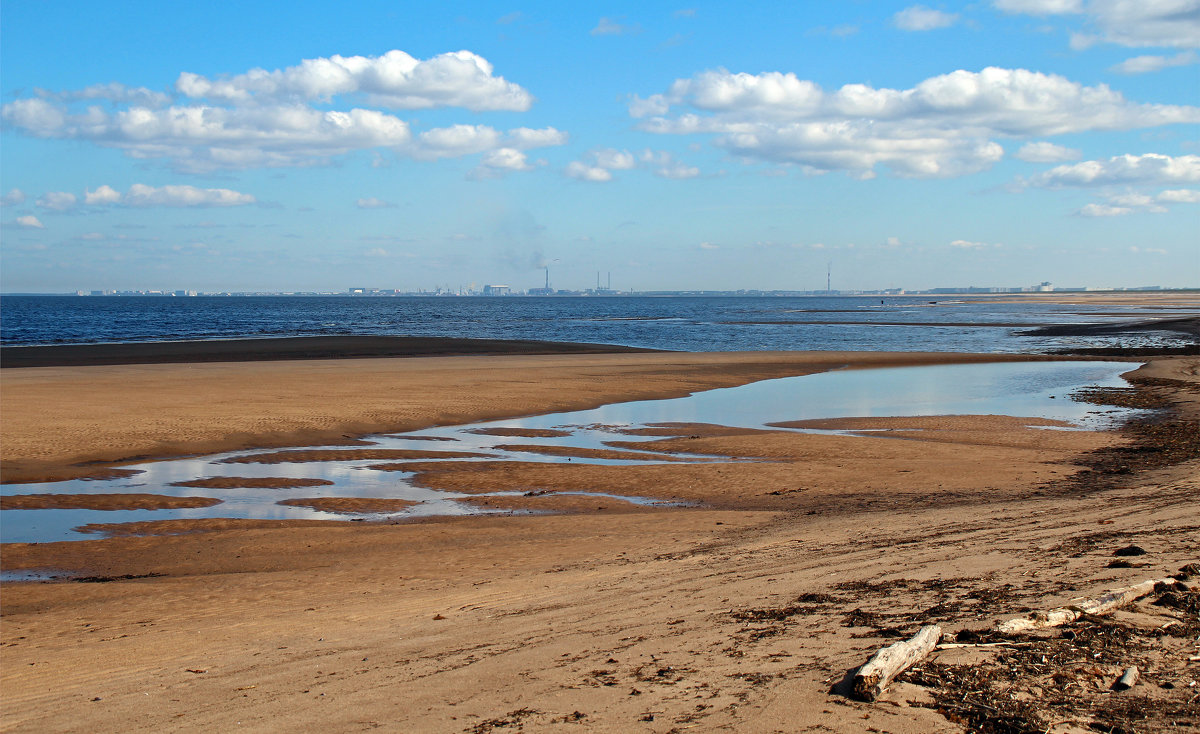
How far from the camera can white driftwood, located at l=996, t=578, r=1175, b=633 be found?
242 inches

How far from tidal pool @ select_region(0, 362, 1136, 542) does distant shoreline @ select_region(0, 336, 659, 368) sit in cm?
2223

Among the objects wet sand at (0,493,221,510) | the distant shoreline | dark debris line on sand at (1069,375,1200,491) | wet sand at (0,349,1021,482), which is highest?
A: the distant shoreline

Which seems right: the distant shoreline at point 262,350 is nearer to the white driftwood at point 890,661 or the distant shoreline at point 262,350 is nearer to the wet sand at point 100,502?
the wet sand at point 100,502

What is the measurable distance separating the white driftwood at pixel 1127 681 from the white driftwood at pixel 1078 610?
2.52ft

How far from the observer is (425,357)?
49.9 meters

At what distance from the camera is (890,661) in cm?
546

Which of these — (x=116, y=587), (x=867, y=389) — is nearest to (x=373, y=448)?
(x=116, y=587)

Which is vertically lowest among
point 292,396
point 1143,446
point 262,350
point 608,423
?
point 608,423

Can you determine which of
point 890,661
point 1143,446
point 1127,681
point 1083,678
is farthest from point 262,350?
point 1127,681

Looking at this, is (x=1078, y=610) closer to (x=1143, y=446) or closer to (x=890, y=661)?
(x=890, y=661)

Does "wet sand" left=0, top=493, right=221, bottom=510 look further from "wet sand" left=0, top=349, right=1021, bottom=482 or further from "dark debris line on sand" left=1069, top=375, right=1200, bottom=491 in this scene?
"dark debris line on sand" left=1069, top=375, right=1200, bottom=491

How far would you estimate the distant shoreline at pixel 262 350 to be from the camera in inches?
1834

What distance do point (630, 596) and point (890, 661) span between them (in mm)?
3273

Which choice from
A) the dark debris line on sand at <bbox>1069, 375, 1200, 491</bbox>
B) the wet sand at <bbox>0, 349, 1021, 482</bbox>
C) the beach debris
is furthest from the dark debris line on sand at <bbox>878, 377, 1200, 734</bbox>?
the wet sand at <bbox>0, 349, 1021, 482</bbox>
